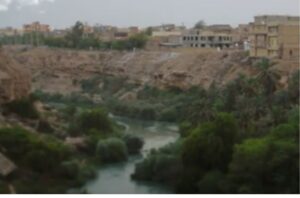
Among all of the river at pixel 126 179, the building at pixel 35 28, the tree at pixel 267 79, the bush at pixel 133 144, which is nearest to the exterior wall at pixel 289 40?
the river at pixel 126 179

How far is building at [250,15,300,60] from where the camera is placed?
1772 cm

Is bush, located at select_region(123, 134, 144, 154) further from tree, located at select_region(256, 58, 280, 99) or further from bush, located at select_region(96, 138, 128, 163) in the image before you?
tree, located at select_region(256, 58, 280, 99)

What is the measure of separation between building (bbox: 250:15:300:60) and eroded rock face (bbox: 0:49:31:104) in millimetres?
7156

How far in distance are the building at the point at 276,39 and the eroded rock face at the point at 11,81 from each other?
282 inches

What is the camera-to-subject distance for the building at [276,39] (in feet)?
58.1

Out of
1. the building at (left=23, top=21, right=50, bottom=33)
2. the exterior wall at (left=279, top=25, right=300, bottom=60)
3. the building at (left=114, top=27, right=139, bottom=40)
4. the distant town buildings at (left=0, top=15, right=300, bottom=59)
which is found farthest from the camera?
the building at (left=23, top=21, right=50, bottom=33)

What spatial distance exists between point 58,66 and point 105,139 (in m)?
13.6

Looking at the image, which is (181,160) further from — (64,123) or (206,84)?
(206,84)

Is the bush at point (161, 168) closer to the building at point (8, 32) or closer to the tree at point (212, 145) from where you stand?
the tree at point (212, 145)

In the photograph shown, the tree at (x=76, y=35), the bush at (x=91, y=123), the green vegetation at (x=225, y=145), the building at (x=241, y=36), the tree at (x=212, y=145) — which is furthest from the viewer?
the tree at (x=76, y=35)

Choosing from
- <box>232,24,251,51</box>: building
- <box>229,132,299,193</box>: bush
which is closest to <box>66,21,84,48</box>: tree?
<box>232,24,251,51</box>: building

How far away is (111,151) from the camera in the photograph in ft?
37.3

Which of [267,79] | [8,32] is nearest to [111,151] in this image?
[267,79]

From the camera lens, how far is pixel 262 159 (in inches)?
309
